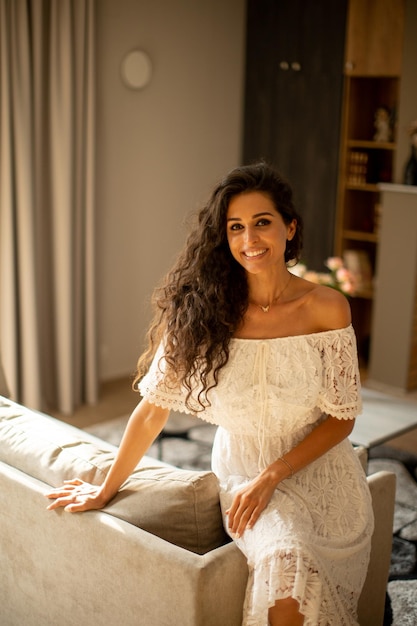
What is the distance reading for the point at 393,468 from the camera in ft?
12.8

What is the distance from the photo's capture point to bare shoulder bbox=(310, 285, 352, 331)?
2189 millimetres

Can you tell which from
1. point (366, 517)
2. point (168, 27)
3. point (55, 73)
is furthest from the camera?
point (168, 27)

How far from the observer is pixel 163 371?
2199 mm

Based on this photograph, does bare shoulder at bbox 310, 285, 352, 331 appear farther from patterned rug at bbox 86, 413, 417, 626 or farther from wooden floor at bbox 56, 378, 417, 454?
wooden floor at bbox 56, 378, 417, 454

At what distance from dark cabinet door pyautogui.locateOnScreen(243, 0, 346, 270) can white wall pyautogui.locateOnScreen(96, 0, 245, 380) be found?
→ 15 cm

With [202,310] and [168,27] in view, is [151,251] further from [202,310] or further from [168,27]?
[202,310]

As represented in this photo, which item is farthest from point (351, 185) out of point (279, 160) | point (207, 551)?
point (207, 551)

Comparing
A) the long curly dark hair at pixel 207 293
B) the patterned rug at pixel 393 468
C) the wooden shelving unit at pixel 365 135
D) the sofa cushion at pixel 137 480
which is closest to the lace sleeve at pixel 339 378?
the long curly dark hair at pixel 207 293

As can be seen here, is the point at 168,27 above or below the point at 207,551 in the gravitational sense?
above

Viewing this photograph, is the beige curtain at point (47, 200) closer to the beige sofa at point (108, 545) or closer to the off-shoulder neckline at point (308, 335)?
the beige sofa at point (108, 545)

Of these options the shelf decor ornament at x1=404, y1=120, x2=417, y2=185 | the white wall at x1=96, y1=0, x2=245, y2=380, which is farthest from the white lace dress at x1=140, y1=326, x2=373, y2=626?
the shelf decor ornament at x1=404, y1=120, x2=417, y2=185

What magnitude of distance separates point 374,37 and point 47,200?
2.09 meters

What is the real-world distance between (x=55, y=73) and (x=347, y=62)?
176cm

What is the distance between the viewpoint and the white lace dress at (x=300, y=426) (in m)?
2.05
